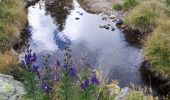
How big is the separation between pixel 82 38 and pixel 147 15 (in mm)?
3139

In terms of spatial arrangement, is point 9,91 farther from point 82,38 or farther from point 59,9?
point 59,9

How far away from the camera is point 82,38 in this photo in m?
17.5

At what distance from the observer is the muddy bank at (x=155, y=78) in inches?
483

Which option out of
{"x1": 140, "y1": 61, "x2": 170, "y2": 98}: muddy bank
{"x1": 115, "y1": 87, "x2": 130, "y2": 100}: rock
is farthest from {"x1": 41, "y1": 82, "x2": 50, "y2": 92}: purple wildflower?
{"x1": 140, "y1": 61, "x2": 170, "y2": 98}: muddy bank

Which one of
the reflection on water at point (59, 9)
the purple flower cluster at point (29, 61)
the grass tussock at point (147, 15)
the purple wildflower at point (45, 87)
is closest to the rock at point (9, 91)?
the purple wildflower at point (45, 87)

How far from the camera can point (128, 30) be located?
1794 cm

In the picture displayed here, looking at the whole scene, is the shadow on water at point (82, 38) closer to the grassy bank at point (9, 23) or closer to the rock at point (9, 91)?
the grassy bank at point (9, 23)

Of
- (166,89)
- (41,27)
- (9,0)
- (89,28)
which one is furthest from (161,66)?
(9,0)

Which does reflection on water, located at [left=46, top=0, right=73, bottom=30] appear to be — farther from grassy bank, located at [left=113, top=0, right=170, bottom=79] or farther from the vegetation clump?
grassy bank, located at [left=113, top=0, right=170, bottom=79]

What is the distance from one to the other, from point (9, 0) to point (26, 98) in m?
13.4

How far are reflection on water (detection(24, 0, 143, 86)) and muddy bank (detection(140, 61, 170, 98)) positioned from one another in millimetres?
273

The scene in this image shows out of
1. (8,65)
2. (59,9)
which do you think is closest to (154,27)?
(59,9)

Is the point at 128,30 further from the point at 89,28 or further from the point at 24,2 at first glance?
the point at 24,2

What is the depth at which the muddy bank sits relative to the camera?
1227 centimetres
